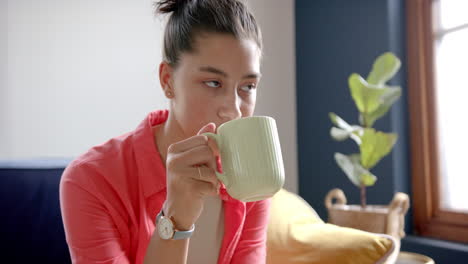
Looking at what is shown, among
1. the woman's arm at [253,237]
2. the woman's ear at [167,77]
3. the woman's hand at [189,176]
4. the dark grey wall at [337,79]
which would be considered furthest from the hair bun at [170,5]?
the dark grey wall at [337,79]

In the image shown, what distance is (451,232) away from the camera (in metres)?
2.06

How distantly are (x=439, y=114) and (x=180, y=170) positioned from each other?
6.25 ft

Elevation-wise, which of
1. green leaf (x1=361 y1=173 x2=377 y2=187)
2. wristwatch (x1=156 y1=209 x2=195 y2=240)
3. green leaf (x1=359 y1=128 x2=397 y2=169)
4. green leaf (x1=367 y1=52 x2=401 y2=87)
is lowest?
wristwatch (x1=156 y1=209 x2=195 y2=240)

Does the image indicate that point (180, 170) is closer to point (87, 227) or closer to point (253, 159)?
point (253, 159)

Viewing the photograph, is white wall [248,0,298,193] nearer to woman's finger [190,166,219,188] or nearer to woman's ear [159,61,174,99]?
woman's ear [159,61,174,99]

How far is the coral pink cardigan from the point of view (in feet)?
2.87

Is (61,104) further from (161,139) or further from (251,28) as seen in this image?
(251,28)

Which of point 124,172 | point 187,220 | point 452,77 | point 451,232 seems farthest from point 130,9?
point 451,232

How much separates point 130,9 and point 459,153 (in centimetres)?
177

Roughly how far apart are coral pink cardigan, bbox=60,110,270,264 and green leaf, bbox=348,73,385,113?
103cm

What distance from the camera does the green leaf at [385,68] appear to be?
186 centimetres

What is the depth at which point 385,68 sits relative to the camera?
1878mm

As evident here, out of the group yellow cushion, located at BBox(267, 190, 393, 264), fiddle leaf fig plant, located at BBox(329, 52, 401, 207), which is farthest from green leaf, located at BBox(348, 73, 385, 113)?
yellow cushion, located at BBox(267, 190, 393, 264)

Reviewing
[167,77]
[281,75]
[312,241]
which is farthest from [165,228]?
[281,75]
